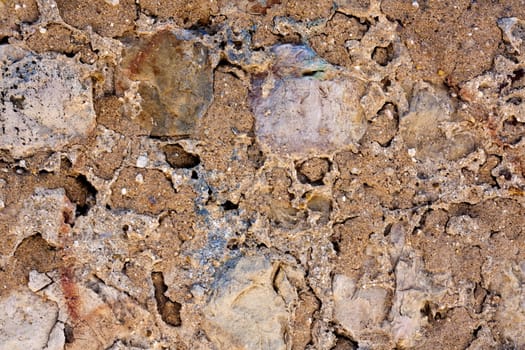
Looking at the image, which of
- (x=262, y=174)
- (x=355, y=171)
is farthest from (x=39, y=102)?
(x=355, y=171)

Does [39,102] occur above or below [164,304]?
above

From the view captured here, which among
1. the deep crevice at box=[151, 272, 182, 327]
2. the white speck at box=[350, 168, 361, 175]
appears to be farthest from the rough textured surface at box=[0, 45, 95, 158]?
the white speck at box=[350, 168, 361, 175]

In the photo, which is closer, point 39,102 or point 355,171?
point 39,102

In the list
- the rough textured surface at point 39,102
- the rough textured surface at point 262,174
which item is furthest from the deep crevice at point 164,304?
the rough textured surface at point 39,102

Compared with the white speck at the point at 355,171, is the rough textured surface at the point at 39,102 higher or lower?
higher

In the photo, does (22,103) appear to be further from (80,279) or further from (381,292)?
(381,292)

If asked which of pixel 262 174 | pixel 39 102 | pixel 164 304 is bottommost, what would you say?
pixel 164 304

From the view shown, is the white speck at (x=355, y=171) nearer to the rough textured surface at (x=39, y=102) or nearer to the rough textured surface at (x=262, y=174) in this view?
the rough textured surface at (x=262, y=174)

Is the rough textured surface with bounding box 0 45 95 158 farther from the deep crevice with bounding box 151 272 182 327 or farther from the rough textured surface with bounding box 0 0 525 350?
the deep crevice with bounding box 151 272 182 327

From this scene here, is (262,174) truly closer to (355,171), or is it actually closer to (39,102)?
(355,171)
